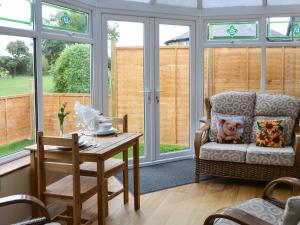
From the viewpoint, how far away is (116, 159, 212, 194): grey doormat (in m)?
4.38

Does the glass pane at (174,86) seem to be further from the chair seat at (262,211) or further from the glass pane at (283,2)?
the chair seat at (262,211)

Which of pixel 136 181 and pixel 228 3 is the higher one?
pixel 228 3

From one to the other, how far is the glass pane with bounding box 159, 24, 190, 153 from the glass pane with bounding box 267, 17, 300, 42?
3.74 feet

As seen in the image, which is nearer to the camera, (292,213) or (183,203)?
(292,213)

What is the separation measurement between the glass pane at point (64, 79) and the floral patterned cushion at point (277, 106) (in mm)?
2183

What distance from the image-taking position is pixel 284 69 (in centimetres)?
523

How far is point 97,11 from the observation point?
474cm

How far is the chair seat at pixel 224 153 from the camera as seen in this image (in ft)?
14.0

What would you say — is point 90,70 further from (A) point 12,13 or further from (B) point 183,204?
(B) point 183,204

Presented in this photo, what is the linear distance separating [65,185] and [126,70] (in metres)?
2.34

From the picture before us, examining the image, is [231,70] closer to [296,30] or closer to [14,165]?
[296,30]

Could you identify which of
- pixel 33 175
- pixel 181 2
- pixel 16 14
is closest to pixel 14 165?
pixel 33 175

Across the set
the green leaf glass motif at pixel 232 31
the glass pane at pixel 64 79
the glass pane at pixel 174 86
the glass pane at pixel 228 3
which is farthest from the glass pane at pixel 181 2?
the glass pane at pixel 64 79

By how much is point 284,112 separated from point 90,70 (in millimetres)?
2473
